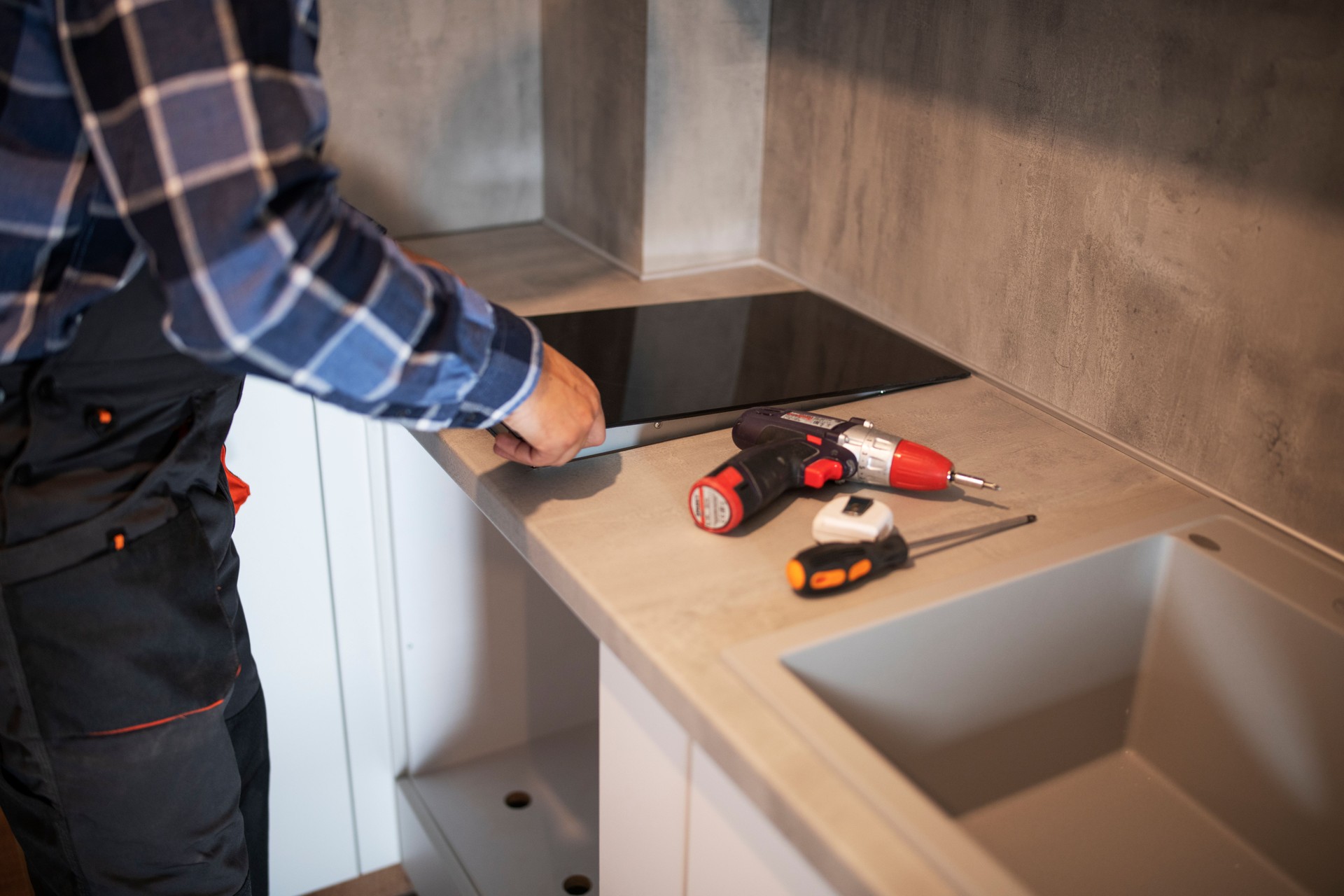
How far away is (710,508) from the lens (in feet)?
3.04

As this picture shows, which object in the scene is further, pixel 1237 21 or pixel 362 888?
pixel 362 888

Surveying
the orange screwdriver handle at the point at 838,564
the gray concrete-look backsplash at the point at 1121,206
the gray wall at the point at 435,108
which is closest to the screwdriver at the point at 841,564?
the orange screwdriver handle at the point at 838,564

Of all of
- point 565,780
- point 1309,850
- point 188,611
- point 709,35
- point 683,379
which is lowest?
point 565,780

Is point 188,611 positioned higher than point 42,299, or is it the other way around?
point 42,299

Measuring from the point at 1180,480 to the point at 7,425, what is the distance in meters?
1.03

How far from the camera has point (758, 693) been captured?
75cm

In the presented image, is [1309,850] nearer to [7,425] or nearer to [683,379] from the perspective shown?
[683,379]

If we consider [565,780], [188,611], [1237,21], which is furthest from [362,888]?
[1237,21]

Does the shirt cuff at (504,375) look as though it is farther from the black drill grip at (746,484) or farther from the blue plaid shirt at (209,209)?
the black drill grip at (746,484)

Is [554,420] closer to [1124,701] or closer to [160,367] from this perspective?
[160,367]

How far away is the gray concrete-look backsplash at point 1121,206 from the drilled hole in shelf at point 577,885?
33.3 inches

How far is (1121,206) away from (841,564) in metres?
0.48

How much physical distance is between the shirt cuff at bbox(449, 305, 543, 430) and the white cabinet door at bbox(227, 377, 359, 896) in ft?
1.88

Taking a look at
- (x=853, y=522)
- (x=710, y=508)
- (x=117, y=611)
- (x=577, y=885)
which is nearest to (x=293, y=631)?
(x=577, y=885)
